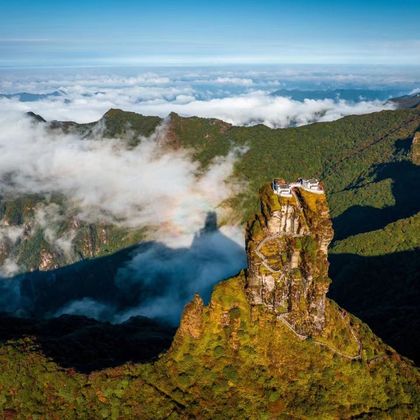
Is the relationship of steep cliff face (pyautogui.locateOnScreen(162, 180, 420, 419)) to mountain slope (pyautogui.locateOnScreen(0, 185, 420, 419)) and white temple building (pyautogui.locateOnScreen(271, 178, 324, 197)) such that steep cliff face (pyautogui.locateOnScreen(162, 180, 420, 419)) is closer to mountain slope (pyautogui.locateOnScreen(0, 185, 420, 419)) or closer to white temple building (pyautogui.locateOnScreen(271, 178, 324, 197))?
mountain slope (pyautogui.locateOnScreen(0, 185, 420, 419))

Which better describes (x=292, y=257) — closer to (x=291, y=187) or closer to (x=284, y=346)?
(x=291, y=187)

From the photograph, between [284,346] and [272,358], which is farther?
[284,346]

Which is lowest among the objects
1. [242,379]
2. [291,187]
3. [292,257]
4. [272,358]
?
[242,379]

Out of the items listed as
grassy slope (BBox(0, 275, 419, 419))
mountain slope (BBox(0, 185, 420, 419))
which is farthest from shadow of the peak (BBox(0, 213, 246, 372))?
mountain slope (BBox(0, 185, 420, 419))

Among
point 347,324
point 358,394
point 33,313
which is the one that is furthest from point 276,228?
point 33,313

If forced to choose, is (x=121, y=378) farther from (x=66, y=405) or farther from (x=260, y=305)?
(x=260, y=305)

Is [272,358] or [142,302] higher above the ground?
[272,358]

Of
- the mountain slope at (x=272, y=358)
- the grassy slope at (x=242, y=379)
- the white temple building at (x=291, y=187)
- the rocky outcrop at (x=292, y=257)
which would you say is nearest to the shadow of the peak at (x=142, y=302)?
the grassy slope at (x=242, y=379)

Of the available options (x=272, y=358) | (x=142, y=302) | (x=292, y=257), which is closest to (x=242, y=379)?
(x=272, y=358)

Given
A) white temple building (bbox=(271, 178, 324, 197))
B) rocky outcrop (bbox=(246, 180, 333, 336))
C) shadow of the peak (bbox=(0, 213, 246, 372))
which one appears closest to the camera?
rocky outcrop (bbox=(246, 180, 333, 336))
